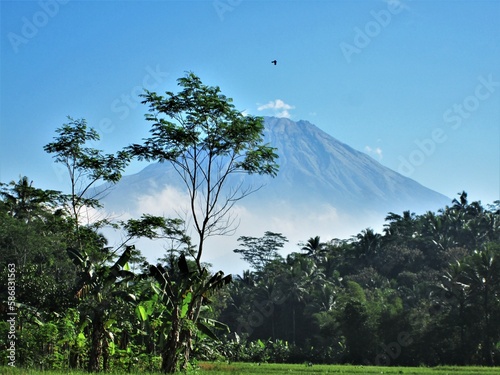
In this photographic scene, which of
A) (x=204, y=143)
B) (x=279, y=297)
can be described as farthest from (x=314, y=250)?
(x=204, y=143)

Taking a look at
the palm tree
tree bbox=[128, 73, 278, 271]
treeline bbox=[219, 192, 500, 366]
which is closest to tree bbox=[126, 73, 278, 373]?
tree bbox=[128, 73, 278, 271]

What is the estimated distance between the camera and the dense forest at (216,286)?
19.0m

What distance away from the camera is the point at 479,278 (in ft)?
153

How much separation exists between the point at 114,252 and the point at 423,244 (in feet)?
193

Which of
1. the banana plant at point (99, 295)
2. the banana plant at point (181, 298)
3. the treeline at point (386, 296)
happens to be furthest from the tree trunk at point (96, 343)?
the treeline at point (386, 296)

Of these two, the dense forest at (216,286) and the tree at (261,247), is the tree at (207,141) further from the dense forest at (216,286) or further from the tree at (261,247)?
the tree at (261,247)

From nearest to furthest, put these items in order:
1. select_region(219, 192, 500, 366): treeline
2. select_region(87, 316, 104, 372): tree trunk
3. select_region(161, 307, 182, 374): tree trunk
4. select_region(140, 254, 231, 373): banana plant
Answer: select_region(161, 307, 182, 374): tree trunk, select_region(140, 254, 231, 373): banana plant, select_region(87, 316, 104, 372): tree trunk, select_region(219, 192, 500, 366): treeline

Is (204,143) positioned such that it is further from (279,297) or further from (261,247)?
(261,247)

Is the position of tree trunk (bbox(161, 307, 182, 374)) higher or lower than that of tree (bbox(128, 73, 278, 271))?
lower

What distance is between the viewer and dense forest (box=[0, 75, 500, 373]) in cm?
1897

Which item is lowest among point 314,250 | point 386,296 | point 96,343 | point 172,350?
point 172,350

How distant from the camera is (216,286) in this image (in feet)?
60.5

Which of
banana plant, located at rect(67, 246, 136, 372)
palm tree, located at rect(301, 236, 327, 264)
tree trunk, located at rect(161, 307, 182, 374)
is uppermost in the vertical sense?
palm tree, located at rect(301, 236, 327, 264)

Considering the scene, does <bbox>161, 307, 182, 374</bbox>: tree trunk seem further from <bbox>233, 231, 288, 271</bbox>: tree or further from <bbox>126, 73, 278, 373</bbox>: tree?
<bbox>233, 231, 288, 271</bbox>: tree
